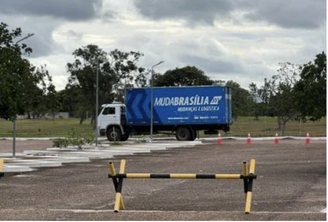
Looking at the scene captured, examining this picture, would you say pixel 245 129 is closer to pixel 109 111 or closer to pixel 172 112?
pixel 172 112

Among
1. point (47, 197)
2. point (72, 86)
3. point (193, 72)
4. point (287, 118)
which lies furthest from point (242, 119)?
point (47, 197)

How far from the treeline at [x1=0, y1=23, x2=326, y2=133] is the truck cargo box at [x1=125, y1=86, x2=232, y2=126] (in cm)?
336

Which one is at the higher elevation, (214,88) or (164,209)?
(214,88)

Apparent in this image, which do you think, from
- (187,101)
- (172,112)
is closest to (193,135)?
(172,112)

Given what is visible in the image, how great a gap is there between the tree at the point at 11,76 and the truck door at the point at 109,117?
23.4 metres

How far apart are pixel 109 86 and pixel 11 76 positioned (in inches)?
2207

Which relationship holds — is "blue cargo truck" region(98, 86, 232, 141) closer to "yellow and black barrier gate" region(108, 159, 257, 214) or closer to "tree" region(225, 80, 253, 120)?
"tree" region(225, 80, 253, 120)

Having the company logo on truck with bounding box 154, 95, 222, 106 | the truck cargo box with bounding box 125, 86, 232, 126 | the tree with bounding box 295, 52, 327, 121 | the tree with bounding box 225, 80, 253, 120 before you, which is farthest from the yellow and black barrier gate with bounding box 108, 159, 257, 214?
the tree with bounding box 225, 80, 253, 120

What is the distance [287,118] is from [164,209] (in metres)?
47.0

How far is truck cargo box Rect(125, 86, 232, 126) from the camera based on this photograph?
46062mm

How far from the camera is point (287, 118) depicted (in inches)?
2314

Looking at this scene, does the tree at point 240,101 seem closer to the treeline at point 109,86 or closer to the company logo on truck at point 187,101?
the treeline at point 109,86

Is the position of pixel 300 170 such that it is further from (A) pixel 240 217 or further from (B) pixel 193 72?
(B) pixel 193 72

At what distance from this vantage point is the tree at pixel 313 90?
1919 centimetres
